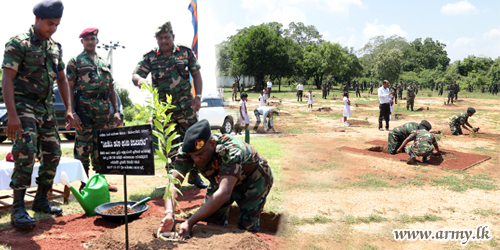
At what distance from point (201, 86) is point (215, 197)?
229cm

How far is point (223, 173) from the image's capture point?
2.68 m

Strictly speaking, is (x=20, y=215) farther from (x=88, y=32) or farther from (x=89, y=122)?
(x=88, y=32)

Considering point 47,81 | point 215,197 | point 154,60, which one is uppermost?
point 154,60

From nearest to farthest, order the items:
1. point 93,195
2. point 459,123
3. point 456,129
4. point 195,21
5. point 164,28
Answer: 1. point 93,195
2. point 164,28
3. point 195,21
4. point 459,123
5. point 456,129

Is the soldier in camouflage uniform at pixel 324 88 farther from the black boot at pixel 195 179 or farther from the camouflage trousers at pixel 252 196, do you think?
the camouflage trousers at pixel 252 196

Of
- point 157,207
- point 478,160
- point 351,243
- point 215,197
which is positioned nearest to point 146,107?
point 215,197

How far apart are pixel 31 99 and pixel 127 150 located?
4.41ft

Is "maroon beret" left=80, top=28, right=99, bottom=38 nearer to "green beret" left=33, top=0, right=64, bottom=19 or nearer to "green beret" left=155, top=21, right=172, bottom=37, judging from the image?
"green beret" left=155, top=21, right=172, bottom=37

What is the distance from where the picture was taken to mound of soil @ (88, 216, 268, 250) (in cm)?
255

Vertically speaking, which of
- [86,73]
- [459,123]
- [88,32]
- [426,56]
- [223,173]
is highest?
[426,56]

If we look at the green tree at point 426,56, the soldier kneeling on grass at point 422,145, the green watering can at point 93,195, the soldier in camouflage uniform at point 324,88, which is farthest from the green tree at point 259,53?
the green tree at point 426,56

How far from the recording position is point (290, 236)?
331 cm

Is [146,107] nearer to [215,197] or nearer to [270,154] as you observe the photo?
[215,197]

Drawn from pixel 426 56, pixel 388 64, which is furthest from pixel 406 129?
pixel 426 56
